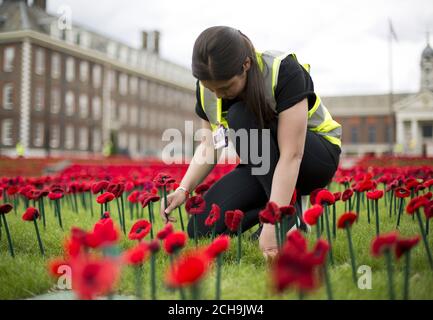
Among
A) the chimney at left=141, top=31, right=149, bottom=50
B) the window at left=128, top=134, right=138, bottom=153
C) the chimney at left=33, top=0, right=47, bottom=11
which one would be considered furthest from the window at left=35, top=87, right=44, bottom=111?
the chimney at left=141, top=31, right=149, bottom=50

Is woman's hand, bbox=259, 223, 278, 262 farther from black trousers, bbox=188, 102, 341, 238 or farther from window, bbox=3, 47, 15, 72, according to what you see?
window, bbox=3, 47, 15, 72

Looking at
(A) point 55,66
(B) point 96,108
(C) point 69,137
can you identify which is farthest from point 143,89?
(A) point 55,66

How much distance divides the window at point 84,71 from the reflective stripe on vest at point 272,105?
99.4 ft

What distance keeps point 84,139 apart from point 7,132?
5.24 meters

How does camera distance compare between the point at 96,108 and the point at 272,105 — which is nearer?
the point at 272,105

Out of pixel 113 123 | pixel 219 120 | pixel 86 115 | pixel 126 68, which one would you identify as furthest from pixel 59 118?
pixel 219 120

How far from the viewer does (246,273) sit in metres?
1.79

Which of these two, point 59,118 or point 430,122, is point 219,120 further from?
point 430,122

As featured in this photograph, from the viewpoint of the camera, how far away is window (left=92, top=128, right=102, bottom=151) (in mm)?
32781

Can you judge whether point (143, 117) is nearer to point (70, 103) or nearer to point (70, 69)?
point (70, 103)

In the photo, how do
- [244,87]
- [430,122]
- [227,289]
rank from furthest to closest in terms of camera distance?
[430,122] → [244,87] → [227,289]

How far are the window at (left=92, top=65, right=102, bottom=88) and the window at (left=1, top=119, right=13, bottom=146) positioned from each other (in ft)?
22.1

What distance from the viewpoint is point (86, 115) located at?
105 feet
